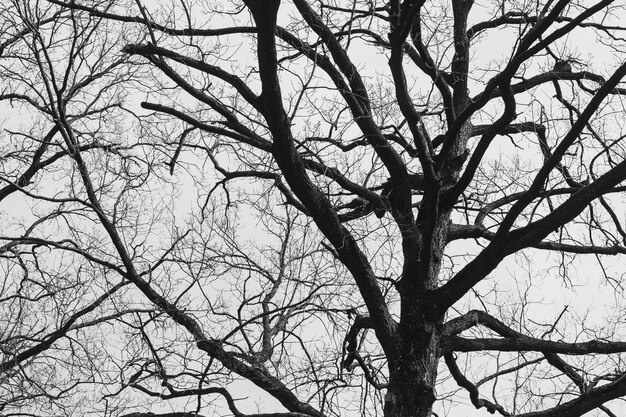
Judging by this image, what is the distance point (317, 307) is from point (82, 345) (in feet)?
11.6

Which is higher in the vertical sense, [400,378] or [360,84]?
[360,84]

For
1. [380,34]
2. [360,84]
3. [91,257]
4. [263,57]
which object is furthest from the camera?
[91,257]

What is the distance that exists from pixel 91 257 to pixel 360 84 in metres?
4.10

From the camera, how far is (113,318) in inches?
404

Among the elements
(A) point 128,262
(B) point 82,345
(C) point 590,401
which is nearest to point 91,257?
(A) point 128,262

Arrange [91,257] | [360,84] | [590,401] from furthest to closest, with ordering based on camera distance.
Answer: [91,257] → [360,84] → [590,401]

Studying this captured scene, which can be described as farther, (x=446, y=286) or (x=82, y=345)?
(x=82, y=345)

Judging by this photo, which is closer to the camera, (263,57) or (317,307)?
(263,57)

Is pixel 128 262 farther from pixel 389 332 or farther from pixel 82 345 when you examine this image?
pixel 389 332

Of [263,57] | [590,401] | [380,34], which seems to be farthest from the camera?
[380,34]

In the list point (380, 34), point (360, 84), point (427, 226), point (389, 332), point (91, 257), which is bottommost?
point (389, 332)

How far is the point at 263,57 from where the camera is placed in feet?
20.8

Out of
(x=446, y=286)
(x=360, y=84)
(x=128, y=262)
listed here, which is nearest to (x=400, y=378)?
(x=446, y=286)

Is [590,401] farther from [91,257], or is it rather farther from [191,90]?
[91,257]
